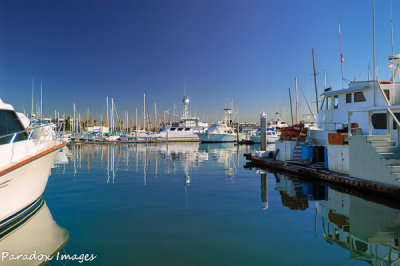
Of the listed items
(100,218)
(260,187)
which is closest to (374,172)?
(260,187)

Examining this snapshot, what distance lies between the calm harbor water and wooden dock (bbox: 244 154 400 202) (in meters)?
0.79

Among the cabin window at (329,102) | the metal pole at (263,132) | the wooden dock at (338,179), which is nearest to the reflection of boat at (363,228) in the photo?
the wooden dock at (338,179)

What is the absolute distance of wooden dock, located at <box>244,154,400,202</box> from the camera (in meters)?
11.1

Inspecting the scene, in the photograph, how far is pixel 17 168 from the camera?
25.2 feet

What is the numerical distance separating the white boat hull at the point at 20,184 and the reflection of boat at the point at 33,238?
0.34m

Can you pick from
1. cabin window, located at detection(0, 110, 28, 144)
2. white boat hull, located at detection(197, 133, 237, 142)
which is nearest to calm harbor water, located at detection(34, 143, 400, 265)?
cabin window, located at detection(0, 110, 28, 144)

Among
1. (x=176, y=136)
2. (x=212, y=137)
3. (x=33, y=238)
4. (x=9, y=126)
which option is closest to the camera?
(x=33, y=238)

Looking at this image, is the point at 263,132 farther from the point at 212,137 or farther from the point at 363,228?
the point at 212,137

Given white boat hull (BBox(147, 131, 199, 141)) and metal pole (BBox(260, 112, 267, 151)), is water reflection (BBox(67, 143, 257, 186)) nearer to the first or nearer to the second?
metal pole (BBox(260, 112, 267, 151))

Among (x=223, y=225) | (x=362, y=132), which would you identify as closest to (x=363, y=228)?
(x=223, y=225)

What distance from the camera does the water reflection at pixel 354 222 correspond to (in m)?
6.65

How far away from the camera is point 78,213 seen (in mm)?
9914

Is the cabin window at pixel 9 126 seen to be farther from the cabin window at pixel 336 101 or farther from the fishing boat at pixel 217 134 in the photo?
the fishing boat at pixel 217 134

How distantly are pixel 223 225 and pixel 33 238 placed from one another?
5.47 m
